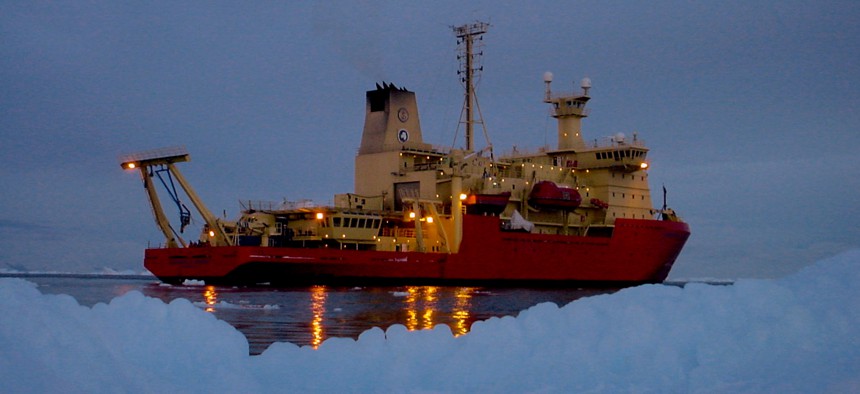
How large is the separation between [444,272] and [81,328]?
3189cm

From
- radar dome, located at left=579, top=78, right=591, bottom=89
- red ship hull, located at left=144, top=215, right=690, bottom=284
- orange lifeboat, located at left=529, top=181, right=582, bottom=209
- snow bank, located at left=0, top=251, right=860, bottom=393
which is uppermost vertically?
radar dome, located at left=579, top=78, right=591, bottom=89

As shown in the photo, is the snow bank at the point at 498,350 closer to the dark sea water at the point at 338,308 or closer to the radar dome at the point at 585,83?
the dark sea water at the point at 338,308

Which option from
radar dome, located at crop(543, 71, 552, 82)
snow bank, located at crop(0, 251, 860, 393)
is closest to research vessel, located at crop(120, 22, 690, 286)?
radar dome, located at crop(543, 71, 552, 82)

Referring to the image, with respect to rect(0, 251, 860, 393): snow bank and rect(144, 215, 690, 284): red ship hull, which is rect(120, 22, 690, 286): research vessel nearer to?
rect(144, 215, 690, 284): red ship hull

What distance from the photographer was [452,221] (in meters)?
39.1

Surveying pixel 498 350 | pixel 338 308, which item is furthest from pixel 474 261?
pixel 498 350

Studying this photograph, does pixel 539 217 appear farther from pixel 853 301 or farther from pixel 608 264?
pixel 853 301

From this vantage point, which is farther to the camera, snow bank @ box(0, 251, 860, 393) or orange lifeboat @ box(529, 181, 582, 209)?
orange lifeboat @ box(529, 181, 582, 209)

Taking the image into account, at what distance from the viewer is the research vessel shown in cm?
3603

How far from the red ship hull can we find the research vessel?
6 cm

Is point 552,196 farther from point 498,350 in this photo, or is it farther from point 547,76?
point 498,350

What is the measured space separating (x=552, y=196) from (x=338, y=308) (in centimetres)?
1987

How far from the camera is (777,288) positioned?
9.49 metres

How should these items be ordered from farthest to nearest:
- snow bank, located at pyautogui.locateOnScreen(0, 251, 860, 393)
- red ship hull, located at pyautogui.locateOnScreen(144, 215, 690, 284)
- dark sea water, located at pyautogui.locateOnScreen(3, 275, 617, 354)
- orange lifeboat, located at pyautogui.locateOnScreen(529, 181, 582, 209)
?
orange lifeboat, located at pyautogui.locateOnScreen(529, 181, 582, 209)
red ship hull, located at pyautogui.locateOnScreen(144, 215, 690, 284)
dark sea water, located at pyautogui.locateOnScreen(3, 275, 617, 354)
snow bank, located at pyautogui.locateOnScreen(0, 251, 860, 393)
